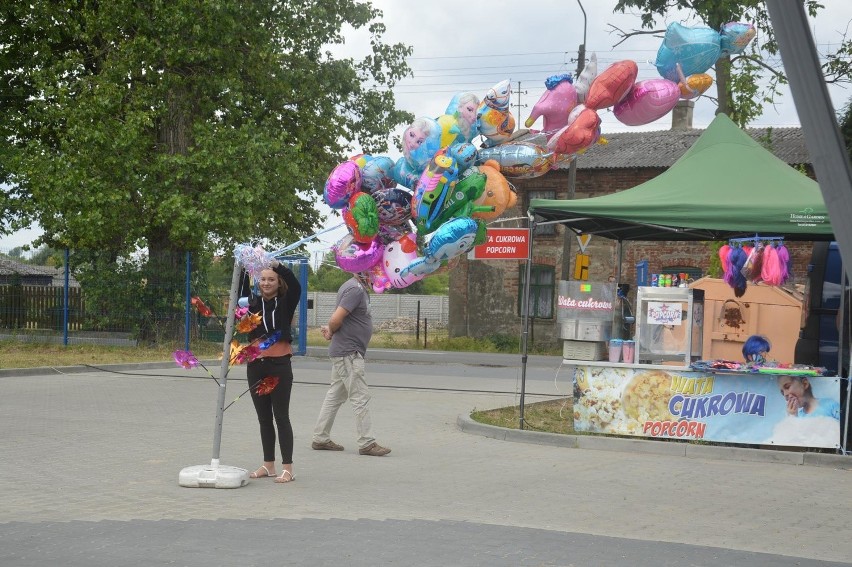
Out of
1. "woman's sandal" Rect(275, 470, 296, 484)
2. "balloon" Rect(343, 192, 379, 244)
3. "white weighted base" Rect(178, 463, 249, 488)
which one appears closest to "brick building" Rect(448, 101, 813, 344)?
"balloon" Rect(343, 192, 379, 244)

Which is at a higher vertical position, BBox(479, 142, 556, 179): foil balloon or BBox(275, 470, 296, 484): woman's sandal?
BBox(479, 142, 556, 179): foil balloon

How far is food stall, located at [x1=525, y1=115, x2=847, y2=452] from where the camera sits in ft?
39.2

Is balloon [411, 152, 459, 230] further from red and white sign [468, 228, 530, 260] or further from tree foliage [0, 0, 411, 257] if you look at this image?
tree foliage [0, 0, 411, 257]

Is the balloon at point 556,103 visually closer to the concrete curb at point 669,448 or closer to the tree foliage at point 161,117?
the concrete curb at point 669,448

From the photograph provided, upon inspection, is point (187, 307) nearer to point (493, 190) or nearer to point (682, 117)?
point (493, 190)

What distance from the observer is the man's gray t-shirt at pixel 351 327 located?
1102 centimetres

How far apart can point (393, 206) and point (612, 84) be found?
2615 millimetres

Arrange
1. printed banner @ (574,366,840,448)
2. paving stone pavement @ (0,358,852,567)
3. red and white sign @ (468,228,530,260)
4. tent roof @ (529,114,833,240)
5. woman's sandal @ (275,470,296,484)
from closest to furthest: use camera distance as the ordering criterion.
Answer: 1. paving stone pavement @ (0,358,852,567)
2. woman's sandal @ (275,470,296,484)
3. printed banner @ (574,366,840,448)
4. tent roof @ (529,114,833,240)
5. red and white sign @ (468,228,530,260)

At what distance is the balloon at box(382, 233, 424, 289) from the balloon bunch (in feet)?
12.8

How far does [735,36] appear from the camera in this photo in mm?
10797

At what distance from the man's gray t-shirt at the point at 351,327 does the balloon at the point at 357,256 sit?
213mm

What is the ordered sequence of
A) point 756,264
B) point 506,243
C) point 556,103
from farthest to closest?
point 506,243
point 756,264
point 556,103

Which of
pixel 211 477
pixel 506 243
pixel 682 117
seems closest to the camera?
pixel 211 477

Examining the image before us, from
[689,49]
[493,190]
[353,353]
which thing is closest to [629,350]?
[493,190]
